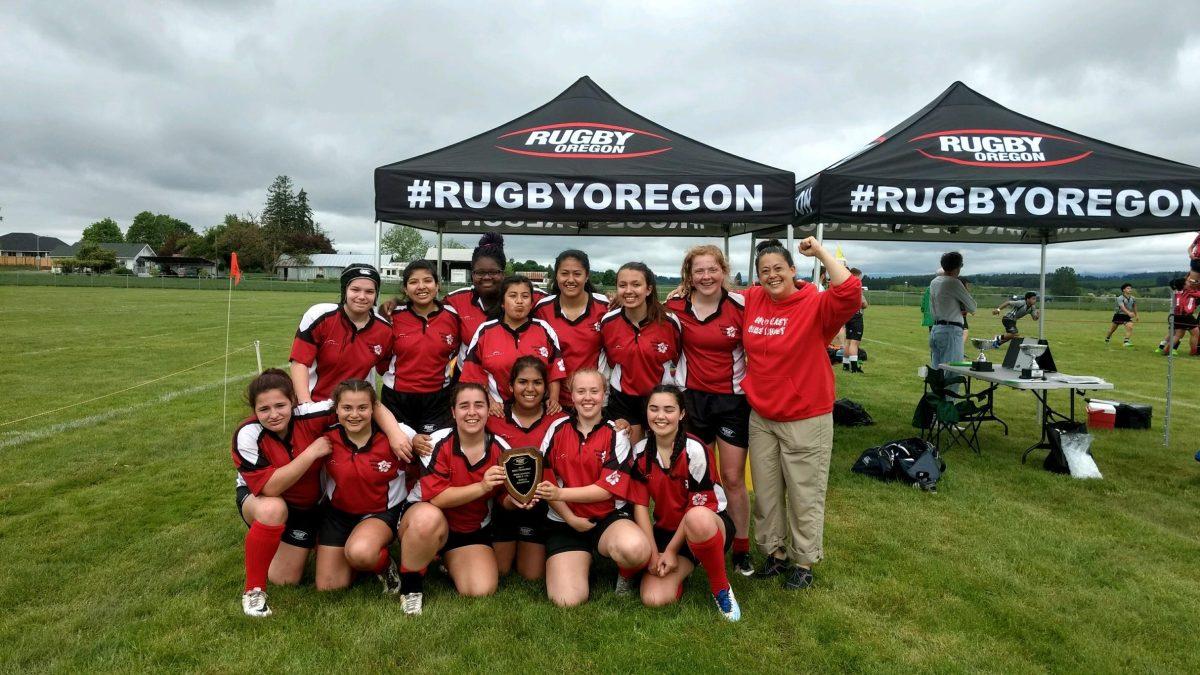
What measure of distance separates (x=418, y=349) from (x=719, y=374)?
1.75 meters

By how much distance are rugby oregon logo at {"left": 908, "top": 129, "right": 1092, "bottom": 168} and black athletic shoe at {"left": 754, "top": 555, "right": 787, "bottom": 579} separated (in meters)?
3.43

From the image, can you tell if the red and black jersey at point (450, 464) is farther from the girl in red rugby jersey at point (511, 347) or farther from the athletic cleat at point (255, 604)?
the athletic cleat at point (255, 604)

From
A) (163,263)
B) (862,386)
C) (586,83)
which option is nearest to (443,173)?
(586,83)

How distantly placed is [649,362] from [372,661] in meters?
1.89

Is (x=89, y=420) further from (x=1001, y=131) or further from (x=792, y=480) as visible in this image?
(x=1001, y=131)

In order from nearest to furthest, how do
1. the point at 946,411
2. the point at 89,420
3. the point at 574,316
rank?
the point at 574,316
the point at 946,411
the point at 89,420

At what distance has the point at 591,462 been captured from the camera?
10.4ft

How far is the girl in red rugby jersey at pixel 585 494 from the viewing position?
3.09 metres

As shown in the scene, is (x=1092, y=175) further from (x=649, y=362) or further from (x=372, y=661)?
(x=372, y=661)

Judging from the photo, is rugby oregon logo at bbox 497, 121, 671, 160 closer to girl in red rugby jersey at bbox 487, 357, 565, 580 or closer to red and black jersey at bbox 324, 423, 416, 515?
girl in red rugby jersey at bbox 487, 357, 565, 580

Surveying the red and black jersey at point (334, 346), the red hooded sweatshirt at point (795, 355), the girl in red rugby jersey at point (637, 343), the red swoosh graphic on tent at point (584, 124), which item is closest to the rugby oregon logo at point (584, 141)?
the red swoosh graphic on tent at point (584, 124)

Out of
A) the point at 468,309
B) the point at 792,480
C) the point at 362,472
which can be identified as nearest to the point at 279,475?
the point at 362,472

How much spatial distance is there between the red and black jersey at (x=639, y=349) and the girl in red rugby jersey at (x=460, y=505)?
77cm

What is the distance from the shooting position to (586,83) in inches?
224
